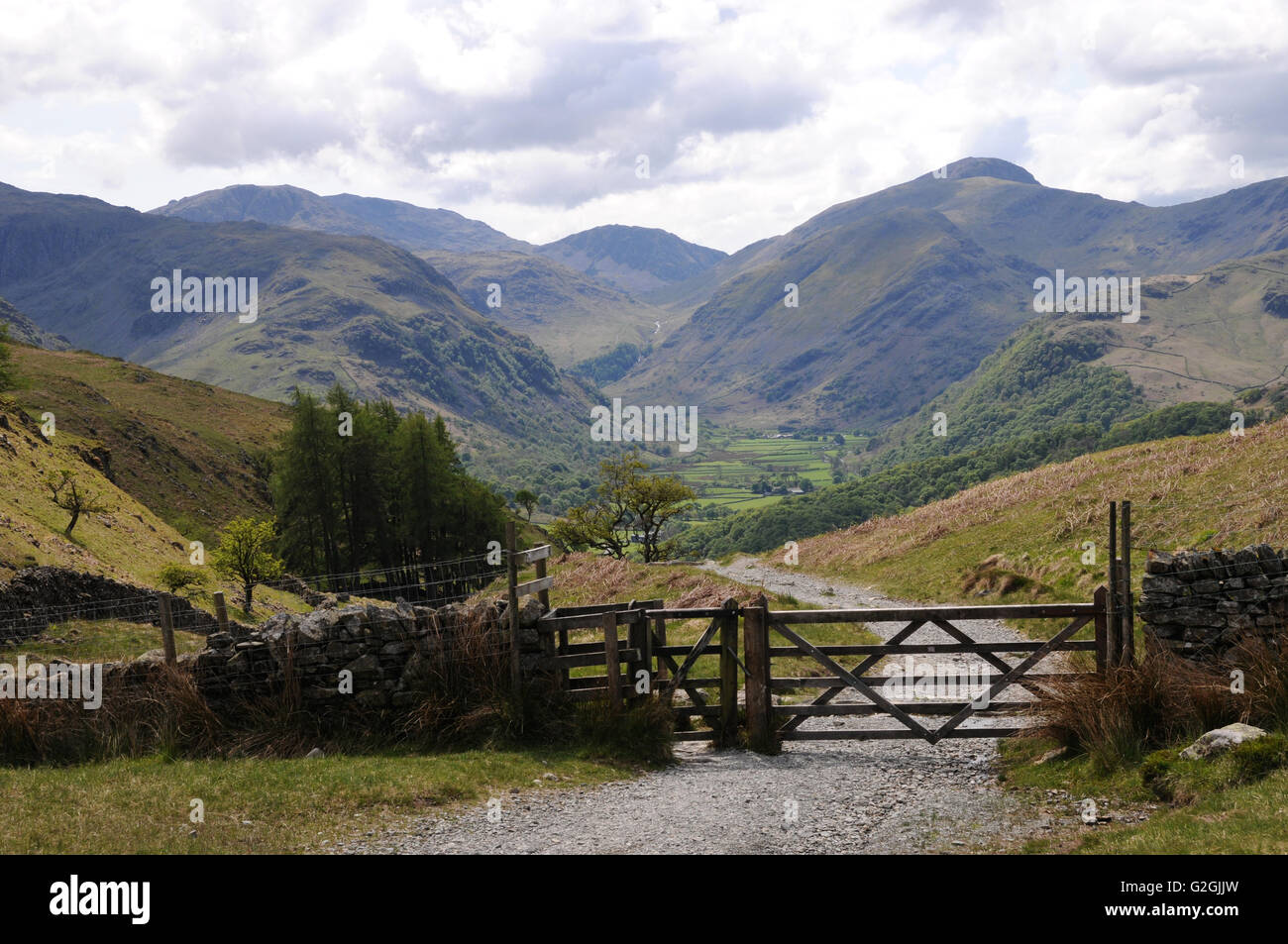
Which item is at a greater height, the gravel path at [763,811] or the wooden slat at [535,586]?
the wooden slat at [535,586]

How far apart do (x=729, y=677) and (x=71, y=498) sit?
32.4 m

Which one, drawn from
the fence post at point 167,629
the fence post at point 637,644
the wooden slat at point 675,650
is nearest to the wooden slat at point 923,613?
the wooden slat at point 675,650

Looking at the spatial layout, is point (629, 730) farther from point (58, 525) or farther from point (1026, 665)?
point (58, 525)

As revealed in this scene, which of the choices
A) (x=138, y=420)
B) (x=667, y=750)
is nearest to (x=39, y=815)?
(x=667, y=750)

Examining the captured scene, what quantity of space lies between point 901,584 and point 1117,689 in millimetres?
25644

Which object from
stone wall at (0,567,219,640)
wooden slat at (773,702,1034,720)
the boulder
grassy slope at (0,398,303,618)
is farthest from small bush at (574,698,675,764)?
grassy slope at (0,398,303,618)

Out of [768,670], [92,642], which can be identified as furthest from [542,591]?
[92,642]

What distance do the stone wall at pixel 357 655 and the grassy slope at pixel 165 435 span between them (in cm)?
4842

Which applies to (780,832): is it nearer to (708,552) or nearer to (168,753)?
(168,753)

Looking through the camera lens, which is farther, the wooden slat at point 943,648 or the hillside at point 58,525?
the hillside at point 58,525

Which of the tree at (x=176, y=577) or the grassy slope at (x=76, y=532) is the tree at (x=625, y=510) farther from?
the tree at (x=176, y=577)

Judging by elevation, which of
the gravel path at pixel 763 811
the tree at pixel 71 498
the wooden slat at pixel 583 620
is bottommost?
the gravel path at pixel 763 811

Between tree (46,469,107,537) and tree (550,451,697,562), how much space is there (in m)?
46.3

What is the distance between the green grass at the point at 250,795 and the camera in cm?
1011
